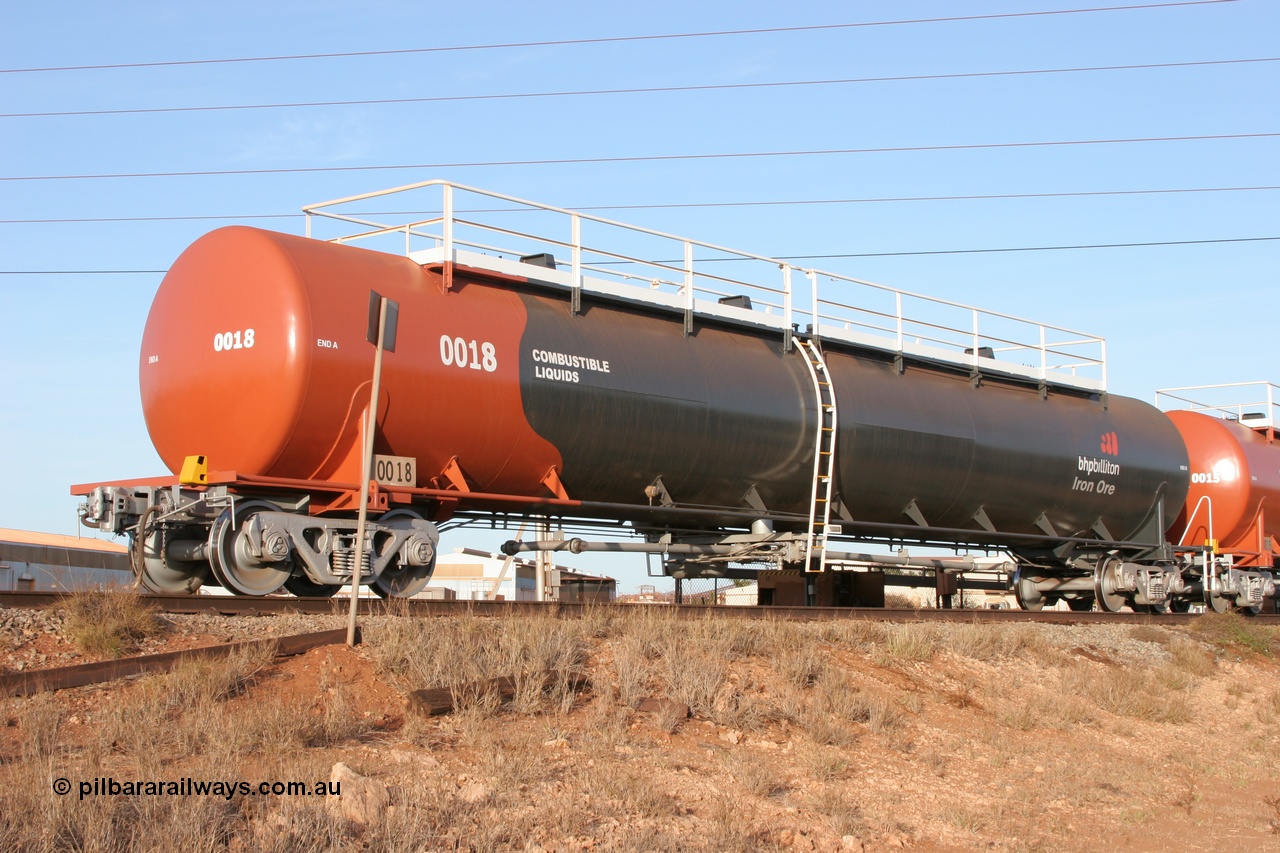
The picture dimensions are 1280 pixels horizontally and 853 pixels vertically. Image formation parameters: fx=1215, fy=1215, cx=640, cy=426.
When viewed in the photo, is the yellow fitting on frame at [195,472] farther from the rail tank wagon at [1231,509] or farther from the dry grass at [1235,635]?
the rail tank wagon at [1231,509]

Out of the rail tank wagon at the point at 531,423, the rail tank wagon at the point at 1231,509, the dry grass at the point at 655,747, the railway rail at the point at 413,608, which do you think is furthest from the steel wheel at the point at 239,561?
the rail tank wagon at the point at 1231,509

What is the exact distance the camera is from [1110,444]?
2080 centimetres

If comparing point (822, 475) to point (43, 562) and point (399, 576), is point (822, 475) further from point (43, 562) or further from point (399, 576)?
point (43, 562)

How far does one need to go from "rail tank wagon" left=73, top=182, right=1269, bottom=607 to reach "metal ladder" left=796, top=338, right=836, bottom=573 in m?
0.03

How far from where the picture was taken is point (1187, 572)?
904 inches

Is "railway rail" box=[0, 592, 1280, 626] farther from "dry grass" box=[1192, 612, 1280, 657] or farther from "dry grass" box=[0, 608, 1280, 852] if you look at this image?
"dry grass" box=[1192, 612, 1280, 657]

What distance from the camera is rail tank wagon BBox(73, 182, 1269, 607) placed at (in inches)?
463

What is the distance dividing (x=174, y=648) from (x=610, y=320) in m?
7.13

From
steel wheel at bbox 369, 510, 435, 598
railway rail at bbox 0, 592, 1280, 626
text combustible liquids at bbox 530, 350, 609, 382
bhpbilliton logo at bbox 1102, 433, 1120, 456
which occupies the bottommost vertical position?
railway rail at bbox 0, 592, 1280, 626

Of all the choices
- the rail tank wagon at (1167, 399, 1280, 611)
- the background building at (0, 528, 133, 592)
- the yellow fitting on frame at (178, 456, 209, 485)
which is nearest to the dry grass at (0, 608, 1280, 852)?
the yellow fitting on frame at (178, 456, 209, 485)

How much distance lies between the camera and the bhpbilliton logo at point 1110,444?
20.7 m

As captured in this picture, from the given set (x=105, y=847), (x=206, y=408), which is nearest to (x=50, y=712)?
(x=105, y=847)

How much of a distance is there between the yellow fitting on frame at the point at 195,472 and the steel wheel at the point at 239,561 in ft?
1.39

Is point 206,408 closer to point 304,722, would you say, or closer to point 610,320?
point 610,320
